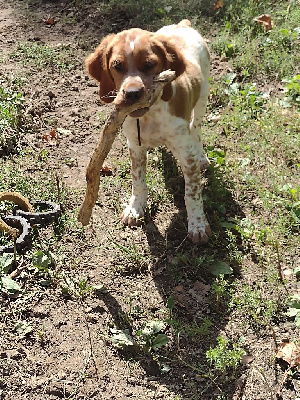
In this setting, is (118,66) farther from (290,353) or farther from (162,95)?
(290,353)

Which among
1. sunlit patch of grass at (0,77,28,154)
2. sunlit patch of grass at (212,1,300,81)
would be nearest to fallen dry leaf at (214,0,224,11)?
sunlit patch of grass at (212,1,300,81)

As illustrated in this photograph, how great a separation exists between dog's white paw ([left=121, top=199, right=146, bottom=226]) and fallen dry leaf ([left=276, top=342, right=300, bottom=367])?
1544 mm

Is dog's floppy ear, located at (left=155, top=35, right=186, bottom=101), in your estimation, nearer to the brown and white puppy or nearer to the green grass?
the brown and white puppy

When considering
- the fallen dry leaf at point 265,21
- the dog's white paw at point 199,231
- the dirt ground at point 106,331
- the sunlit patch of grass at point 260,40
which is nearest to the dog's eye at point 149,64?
the dog's white paw at point 199,231

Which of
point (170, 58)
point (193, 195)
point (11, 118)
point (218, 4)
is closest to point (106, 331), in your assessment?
point (193, 195)

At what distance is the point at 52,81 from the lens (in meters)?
6.26

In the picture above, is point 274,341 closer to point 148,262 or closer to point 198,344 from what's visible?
point 198,344

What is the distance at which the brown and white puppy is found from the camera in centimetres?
354

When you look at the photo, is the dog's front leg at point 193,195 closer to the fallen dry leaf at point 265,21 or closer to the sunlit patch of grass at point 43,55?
the sunlit patch of grass at point 43,55

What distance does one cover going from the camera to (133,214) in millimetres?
4438

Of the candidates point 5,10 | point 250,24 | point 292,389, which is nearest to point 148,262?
point 292,389

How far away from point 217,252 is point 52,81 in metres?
3.14

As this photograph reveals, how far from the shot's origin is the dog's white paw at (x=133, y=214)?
4.43m

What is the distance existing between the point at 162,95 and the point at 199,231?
1076mm
